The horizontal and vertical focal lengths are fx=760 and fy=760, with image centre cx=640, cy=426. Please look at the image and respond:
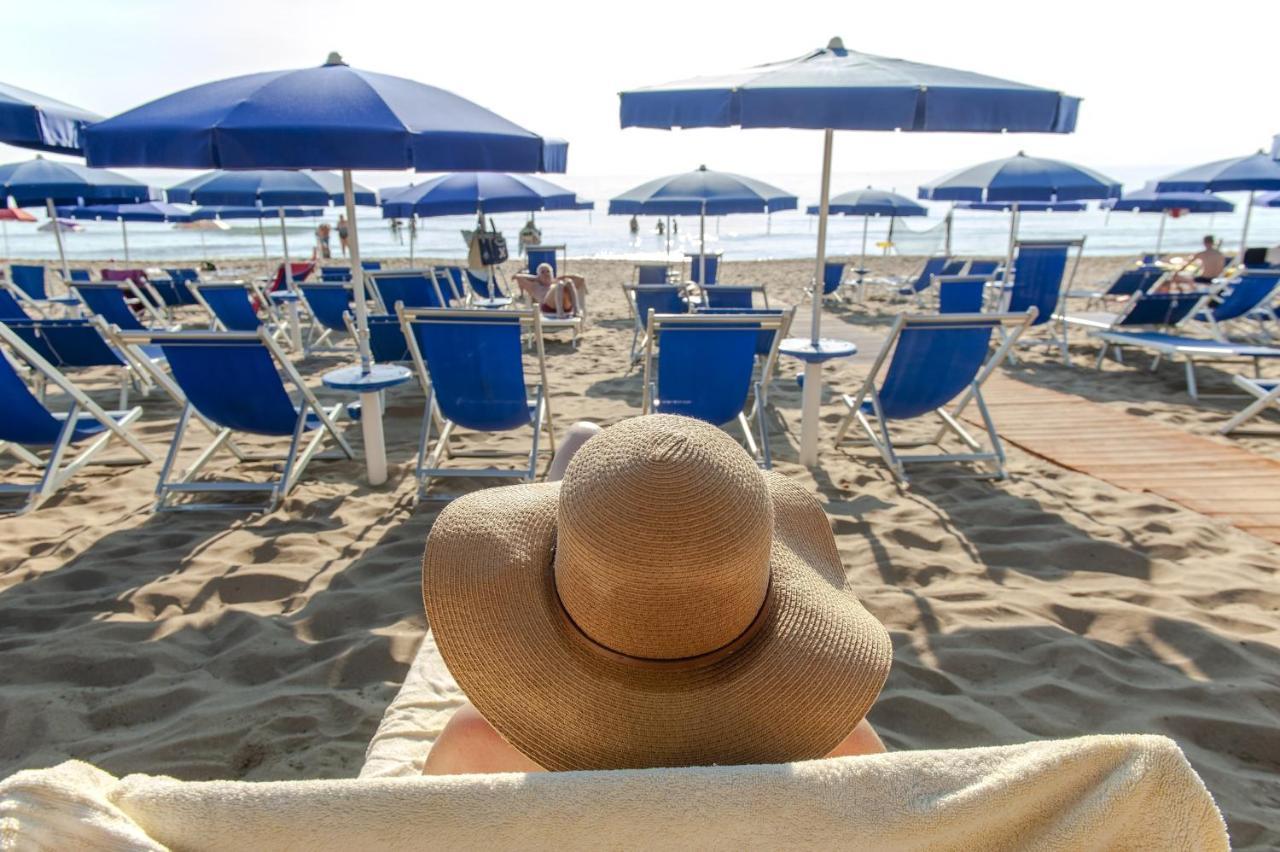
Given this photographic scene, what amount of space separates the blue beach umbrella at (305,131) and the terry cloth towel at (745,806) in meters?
2.99

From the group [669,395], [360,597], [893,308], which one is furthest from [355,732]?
[893,308]

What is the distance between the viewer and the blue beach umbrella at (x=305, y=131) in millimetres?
3086

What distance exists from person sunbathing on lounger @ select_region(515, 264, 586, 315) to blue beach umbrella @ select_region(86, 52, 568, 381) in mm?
4337

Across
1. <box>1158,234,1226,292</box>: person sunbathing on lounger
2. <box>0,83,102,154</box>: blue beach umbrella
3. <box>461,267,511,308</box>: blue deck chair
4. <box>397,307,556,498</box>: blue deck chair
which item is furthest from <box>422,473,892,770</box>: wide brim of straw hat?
<box>1158,234,1226,292</box>: person sunbathing on lounger

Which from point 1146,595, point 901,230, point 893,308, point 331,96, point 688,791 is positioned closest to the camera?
point 688,791

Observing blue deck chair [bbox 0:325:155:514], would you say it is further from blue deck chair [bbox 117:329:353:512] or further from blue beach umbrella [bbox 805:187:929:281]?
blue beach umbrella [bbox 805:187:929:281]

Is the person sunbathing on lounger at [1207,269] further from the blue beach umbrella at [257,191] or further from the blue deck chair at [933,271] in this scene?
the blue beach umbrella at [257,191]

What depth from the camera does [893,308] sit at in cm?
1214

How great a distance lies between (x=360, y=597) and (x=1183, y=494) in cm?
375

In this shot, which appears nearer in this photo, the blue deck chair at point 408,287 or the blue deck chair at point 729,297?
the blue deck chair at point 729,297

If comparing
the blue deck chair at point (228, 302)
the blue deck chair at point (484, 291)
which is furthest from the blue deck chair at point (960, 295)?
the blue deck chair at point (228, 302)

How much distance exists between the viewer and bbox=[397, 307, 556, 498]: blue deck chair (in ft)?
12.3

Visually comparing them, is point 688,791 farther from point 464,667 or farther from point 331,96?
A: point 331,96

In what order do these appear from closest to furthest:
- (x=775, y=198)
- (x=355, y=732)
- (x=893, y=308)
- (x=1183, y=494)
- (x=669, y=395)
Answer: (x=355, y=732) < (x=1183, y=494) < (x=669, y=395) < (x=775, y=198) < (x=893, y=308)
